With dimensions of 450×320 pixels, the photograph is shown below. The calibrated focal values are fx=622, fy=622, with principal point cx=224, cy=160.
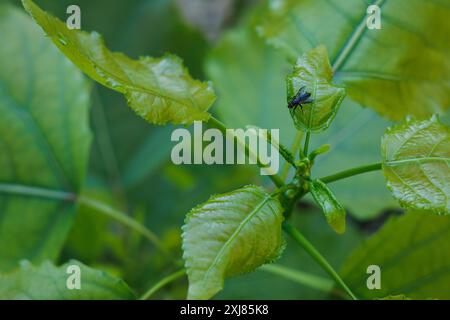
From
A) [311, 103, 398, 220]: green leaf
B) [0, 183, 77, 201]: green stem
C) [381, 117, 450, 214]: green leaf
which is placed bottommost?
[381, 117, 450, 214]: green leaf

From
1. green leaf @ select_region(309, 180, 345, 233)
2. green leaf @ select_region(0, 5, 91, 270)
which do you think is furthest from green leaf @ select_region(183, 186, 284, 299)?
green leaf @ select_region(0, 5, 91, 270)

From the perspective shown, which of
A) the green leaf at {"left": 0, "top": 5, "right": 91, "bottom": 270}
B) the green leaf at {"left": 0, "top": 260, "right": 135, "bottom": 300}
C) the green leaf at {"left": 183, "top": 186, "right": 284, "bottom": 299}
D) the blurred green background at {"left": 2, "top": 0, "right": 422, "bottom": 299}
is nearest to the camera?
the green leaf at {"left": 183, "top": 186, "right": 284, "bottom": 299}

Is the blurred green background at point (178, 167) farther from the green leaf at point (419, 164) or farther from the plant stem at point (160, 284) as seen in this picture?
the green leaf at point (419, 164)

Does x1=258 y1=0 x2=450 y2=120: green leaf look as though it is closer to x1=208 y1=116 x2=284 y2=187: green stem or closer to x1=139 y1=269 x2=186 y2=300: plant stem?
x1=208 y1=116 x2=284 y2=187: green stem

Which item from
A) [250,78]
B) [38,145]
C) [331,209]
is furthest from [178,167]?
[331,209]

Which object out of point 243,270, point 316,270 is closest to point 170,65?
point 243,270

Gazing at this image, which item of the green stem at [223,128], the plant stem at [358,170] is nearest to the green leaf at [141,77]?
the green stem at [223,128]
